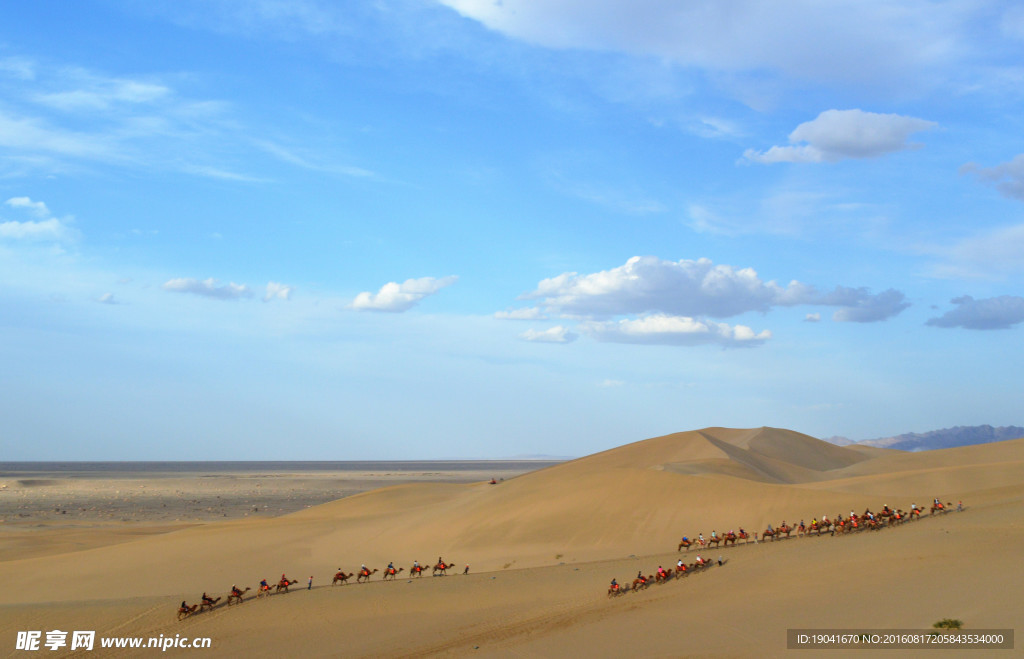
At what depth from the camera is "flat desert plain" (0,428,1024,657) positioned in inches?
549

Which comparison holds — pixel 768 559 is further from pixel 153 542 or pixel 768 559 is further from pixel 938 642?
pixel 153 542

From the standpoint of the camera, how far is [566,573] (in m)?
20.1

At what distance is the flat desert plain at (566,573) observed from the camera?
13938 millimetres

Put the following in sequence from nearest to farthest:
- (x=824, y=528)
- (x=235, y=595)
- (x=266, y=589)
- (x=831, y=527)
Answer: (x=235, y=595), (x=266, y=589), (x=824, y=528), (x=831, y=527)

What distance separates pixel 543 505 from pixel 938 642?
18.6 meters

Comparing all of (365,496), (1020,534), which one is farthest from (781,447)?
(1020,534)

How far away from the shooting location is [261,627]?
56.0ft

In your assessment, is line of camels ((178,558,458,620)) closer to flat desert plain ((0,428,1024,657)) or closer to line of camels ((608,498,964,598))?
flat desert plain ((0,428,1024,657))

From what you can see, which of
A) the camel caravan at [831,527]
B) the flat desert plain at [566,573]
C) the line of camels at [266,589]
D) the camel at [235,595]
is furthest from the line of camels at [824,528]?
the camel at [235,595]

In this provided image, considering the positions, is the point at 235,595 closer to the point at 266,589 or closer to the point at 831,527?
the point at 266,589

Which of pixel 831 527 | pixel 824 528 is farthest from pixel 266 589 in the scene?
pixel 831 527

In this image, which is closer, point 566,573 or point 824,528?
point 566,573

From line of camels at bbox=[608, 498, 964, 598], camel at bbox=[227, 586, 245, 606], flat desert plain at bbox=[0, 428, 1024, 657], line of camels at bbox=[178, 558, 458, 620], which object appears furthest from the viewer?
line of camels at bbox=[608, 498, 964, 598]

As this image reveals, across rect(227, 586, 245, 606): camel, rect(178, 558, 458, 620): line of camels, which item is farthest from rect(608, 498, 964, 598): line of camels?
rect(227, 586, 245, 606): camel
